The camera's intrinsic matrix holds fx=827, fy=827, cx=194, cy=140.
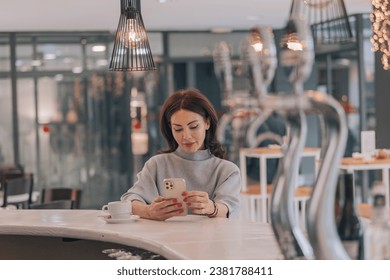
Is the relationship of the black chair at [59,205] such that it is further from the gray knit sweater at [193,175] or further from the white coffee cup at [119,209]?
the white coffee cup at [119,209]

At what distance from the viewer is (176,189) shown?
9.90 feet

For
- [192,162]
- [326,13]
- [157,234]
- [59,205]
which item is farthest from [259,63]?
[59,205]

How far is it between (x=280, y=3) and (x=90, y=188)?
3.52 metres

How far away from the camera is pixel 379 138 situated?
322 inches

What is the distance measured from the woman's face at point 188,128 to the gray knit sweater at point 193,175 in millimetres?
79

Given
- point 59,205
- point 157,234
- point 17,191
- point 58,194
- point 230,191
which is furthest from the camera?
point 17,191

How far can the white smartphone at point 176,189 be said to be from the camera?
300cm

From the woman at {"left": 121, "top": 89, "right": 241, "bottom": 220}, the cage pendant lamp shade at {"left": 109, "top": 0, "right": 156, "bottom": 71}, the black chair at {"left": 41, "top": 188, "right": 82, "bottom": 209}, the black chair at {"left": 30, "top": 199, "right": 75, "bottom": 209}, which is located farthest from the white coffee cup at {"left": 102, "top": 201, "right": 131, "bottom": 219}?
the black chair at {"left": 41, "top": 188, "right": 82, "bottom": 209}

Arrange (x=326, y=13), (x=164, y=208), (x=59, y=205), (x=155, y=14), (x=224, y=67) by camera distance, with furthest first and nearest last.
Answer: (x=155, y=14) → (x=59, y=205) → (x=326, y=13) → (x=164, y=208) → (x=224, y=67)

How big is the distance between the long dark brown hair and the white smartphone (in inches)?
15.0

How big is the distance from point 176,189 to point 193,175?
0.34 metres

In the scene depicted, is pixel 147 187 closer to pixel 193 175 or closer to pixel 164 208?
pixel 193 175
